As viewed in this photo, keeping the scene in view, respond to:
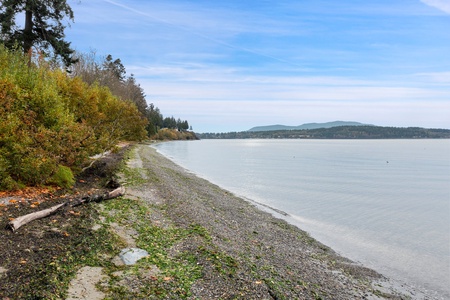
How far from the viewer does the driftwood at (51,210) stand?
948 cm

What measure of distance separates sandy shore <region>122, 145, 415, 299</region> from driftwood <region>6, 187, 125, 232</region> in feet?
4.51

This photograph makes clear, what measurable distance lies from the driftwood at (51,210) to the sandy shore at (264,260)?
1.38 m

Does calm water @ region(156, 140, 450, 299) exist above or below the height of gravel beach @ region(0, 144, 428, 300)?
below

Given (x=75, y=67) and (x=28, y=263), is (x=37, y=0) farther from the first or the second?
(x=75, y=67)

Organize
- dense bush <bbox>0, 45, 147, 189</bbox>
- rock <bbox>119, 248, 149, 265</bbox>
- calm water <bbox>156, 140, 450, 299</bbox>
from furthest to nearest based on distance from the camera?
dense bush <bbox>0, 45, 147, 189</bbox>
calm water <bbox>156, 140, 450, 299</bbox>
rock <bbox>119, 248, 149, 265</bbox>

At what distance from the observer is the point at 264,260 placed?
1062 centimetres

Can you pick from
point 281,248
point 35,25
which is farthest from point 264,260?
point 35,25

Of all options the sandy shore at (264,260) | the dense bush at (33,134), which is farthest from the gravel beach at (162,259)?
the dense bush at (33,134)

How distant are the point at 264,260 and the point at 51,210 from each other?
23.0 feet

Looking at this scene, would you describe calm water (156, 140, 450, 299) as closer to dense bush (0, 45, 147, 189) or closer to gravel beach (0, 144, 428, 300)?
gravel beach (0, 144, 428, 300)

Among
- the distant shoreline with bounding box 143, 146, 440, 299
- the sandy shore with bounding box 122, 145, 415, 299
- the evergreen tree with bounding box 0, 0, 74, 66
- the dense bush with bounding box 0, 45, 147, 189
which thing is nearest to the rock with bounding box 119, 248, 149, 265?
the sandy shore with bounding box 122, 145, 415, 299

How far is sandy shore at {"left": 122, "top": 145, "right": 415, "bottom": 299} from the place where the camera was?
8.29 meters

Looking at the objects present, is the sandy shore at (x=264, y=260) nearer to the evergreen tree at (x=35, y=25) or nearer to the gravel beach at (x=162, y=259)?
the gravel beach at (x=162, y=259)

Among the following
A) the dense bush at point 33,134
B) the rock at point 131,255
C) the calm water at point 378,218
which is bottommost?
the calm water at point 378,218
